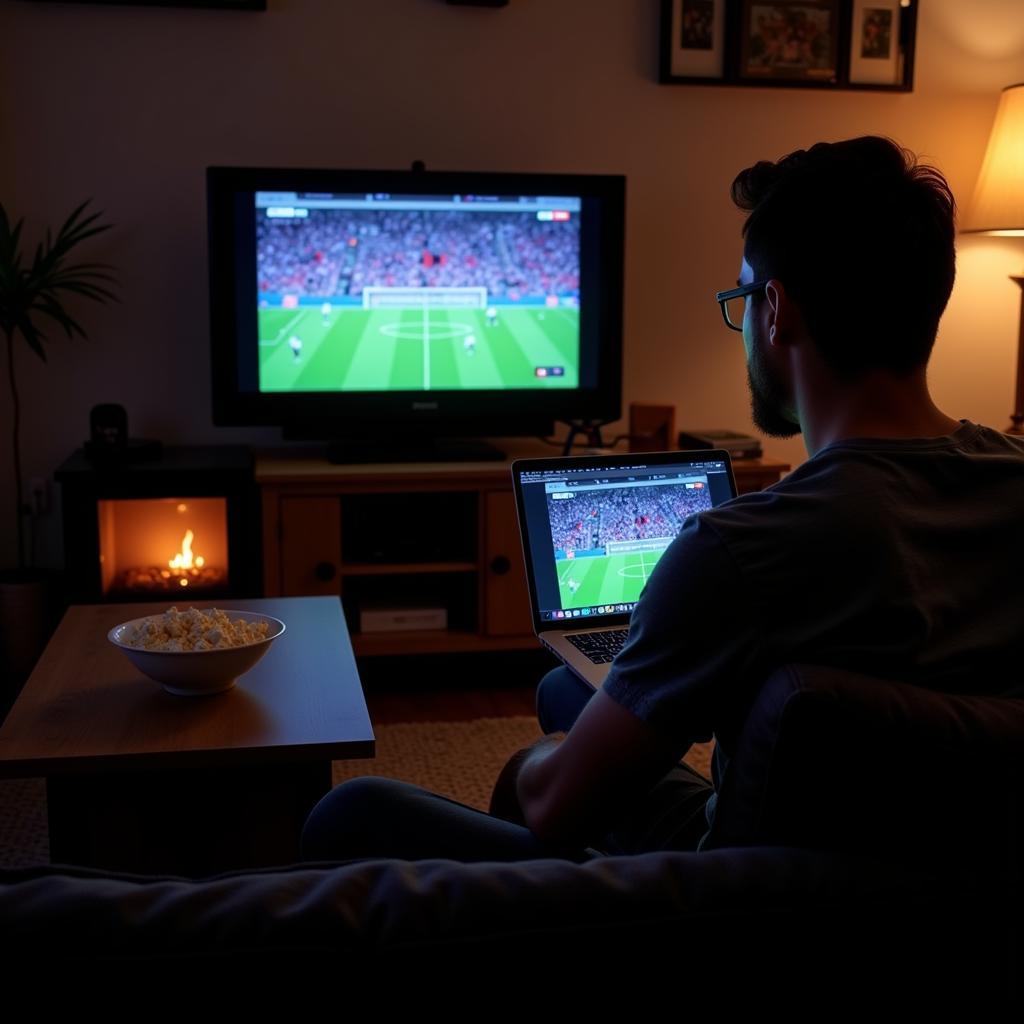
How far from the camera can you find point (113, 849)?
72.4 inches

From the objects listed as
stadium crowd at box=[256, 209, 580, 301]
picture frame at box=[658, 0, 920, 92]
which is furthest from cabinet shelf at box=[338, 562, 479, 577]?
picture frame at box=[658, 0, 920, 92]

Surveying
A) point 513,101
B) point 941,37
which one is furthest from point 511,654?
point 941,37

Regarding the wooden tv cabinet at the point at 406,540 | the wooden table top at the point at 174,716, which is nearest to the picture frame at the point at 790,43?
the wooden tv cabinet at the point at 406,540

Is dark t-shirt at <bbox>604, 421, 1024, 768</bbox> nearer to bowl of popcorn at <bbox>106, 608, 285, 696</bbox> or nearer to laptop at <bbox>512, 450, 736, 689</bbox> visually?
laptop at <bbox>512, 450, 736, 689</bbox>

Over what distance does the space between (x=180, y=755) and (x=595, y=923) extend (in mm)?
1059

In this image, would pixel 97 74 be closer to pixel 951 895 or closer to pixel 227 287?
pixel 227 287

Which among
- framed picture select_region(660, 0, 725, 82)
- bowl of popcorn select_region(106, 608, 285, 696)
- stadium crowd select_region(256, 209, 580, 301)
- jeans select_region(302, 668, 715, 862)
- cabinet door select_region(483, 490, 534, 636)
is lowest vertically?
cabinet door select_region(483, 490, 534, 636)

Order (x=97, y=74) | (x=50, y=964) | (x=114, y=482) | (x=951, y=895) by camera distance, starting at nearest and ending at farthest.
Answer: (x=50, y=964), (x=951, y=895), (x=114, y=482), (x=97, y=74)

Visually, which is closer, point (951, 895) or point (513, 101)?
point (951, 895)

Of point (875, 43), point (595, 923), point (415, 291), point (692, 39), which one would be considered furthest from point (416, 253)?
point (595, 923)

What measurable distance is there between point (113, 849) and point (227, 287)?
1.96 meters

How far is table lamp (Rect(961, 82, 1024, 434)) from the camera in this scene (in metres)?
3.88

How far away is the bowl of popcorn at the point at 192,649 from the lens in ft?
5.79

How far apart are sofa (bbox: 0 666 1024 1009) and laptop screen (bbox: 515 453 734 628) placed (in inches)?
42.3
